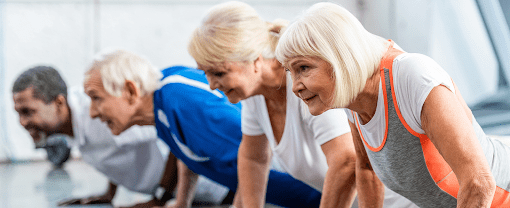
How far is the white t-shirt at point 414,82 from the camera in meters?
0.84

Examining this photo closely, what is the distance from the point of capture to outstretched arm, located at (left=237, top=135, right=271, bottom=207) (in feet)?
5.39

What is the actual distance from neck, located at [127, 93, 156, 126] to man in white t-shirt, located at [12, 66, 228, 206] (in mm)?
410

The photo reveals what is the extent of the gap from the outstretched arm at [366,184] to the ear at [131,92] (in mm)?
1174

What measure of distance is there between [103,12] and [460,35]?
141 inches

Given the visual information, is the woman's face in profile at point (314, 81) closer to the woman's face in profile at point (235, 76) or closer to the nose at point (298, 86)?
the nose at point (298, 86)

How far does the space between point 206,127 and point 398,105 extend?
110 cm

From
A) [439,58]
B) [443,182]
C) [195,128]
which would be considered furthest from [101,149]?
[439,58]

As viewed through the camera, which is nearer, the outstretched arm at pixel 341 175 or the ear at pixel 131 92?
the outstretched arm at pixel 341 175

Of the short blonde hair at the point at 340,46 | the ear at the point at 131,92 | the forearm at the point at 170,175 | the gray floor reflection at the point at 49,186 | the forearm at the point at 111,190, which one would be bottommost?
the gray floor reflection at the point at 49,186

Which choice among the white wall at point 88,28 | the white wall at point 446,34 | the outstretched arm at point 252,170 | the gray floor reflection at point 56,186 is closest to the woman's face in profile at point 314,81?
the outstretched arm at point 252,170

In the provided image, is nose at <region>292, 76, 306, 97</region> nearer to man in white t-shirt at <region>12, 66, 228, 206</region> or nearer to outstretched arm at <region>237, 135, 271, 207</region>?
outstretched arm at <region>237, 135, 271, 207</region>

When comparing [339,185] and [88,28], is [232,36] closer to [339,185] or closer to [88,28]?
[339,185]

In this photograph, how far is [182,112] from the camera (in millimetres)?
1913

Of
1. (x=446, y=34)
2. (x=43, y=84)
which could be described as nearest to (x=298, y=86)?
(x=43, y=84)
